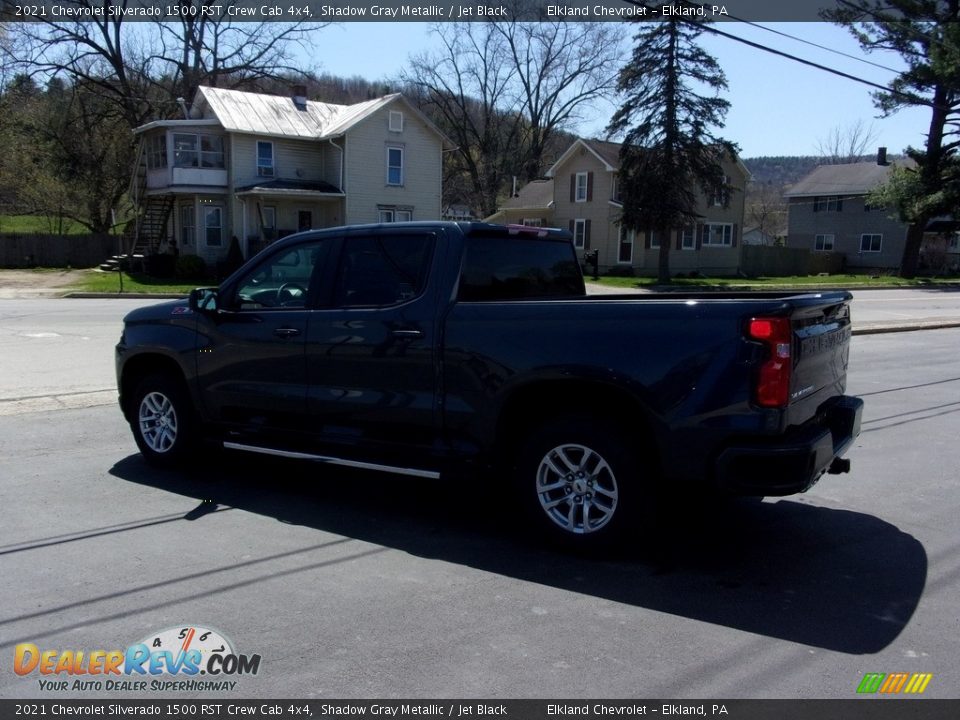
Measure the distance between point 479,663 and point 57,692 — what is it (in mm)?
1801

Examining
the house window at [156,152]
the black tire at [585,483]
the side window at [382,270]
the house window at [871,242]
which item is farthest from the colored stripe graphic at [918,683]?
the house window at [871,242]

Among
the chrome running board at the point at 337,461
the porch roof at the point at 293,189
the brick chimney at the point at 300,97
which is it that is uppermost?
the brick chimney at the point at 300,97

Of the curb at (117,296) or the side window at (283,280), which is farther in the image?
the curb at (117,296)

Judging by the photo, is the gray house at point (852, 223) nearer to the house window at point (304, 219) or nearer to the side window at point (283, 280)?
the house window at point (304, 219)

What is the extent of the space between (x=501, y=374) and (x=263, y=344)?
2.09 m

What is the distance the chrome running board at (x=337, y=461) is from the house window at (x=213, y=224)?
34.9 metres

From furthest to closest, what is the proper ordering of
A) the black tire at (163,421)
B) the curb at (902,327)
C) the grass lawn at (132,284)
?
the grass lawn at (132,284), the curb at (902,327), the black tire at (163,421)

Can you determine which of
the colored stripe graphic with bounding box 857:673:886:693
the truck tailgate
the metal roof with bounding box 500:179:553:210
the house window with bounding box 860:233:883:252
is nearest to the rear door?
the truck tailgate

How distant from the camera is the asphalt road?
11.8ft

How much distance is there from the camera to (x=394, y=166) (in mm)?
40906

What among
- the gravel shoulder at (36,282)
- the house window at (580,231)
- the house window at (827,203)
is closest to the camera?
the gravel shoulder at (36,282)

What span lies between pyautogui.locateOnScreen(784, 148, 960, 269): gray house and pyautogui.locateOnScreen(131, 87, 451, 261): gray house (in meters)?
32.9

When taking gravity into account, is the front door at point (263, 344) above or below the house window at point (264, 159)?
below

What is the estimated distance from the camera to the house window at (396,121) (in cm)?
4024
